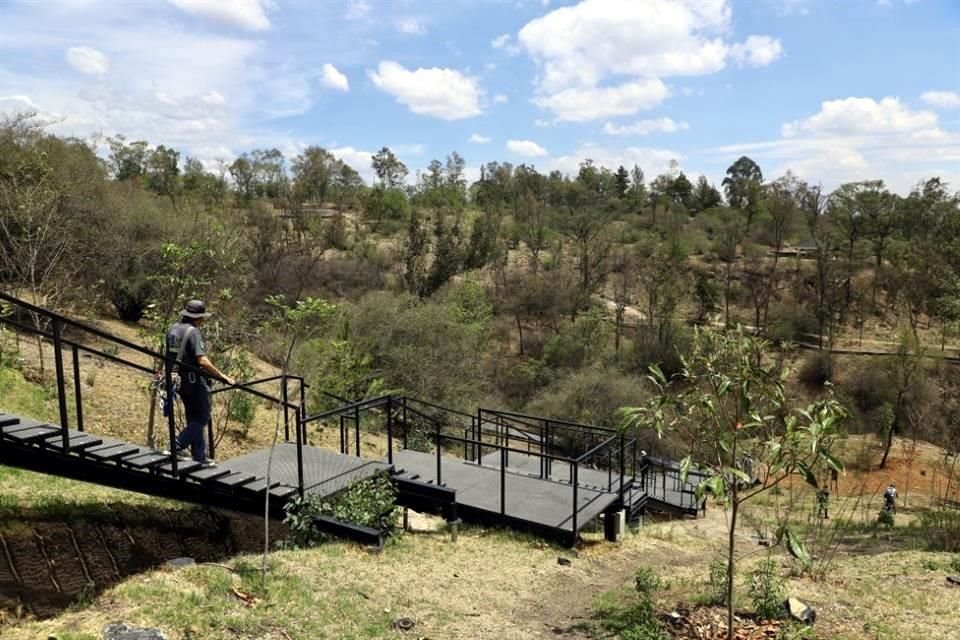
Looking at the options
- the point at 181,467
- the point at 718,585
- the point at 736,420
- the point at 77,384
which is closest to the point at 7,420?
the point at 77,384

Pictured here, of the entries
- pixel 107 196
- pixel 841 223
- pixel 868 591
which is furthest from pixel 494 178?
pixel 868 591

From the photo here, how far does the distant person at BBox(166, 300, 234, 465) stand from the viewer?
664cm

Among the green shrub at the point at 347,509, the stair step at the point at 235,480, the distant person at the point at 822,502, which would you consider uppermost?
the stair step at the point at 235,480

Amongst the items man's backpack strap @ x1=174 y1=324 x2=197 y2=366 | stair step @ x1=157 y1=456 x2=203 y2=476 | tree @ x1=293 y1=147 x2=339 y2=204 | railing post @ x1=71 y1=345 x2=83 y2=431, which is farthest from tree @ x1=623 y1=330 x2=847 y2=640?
tree @ x1=293 y1=147 x2=339 y2=204

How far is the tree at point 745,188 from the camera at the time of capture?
218ft

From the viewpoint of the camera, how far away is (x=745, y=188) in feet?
260

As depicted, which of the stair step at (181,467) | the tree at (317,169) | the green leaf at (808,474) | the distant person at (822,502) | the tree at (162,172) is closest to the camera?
the green leaf at (808,474)

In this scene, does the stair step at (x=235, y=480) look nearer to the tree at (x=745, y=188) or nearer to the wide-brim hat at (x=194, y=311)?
the wide-brim hat at (x=194, y=311)

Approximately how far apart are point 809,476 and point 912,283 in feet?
150

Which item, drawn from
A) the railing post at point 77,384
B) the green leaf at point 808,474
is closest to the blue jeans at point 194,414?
the railing post at point 77,384

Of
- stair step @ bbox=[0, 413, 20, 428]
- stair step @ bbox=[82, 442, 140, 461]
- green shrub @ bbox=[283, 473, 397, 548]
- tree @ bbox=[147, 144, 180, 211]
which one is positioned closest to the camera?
stair step @ bbox=[0, 413, 20, 428]

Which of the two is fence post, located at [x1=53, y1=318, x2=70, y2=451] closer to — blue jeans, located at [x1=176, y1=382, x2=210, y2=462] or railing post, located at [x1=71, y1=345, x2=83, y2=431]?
railing post, located at [x1=71, y1=345, x2=83, y2=431]

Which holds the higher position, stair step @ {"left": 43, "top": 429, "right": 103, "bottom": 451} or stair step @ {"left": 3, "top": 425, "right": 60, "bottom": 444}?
stair step @ {"left": 3, "top": 425, "right": 60, "bottom": 444}

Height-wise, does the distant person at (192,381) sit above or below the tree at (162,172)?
below
